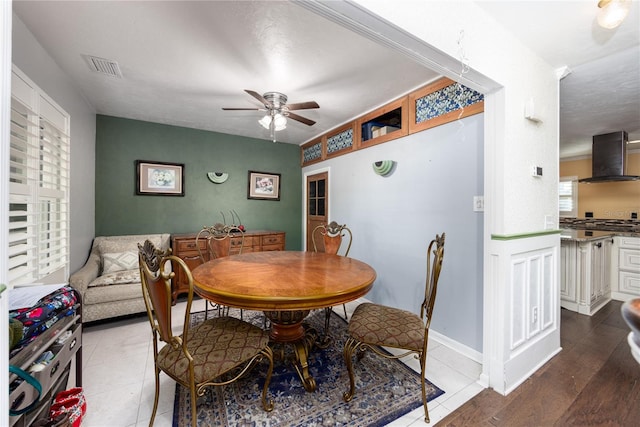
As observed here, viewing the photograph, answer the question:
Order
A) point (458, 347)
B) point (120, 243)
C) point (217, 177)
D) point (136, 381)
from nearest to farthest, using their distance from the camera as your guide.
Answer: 1. point (136, 381)
2. point (458, 347)
3. point (120, 243)
4. point (217, 177)

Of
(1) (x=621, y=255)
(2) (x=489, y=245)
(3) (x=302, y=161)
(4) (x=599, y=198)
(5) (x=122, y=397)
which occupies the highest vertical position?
(3) (x=302, y=161)

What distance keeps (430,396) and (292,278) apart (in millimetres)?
1220

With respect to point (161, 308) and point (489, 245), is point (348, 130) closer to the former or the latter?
point (489, 245)

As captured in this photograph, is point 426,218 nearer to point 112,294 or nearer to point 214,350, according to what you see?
point 214,350

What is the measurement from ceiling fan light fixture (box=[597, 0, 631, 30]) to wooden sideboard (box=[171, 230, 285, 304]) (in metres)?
3.90

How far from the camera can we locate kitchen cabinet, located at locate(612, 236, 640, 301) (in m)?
3.26

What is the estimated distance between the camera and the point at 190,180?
3973 millimetres

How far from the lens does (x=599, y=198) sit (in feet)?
16.5

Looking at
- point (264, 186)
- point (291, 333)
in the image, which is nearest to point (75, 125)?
point (264, 186)

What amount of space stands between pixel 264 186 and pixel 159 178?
5.40 feet

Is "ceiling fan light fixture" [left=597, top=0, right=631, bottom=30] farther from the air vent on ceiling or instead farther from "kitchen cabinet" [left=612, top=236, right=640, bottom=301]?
the air vent on ceiling

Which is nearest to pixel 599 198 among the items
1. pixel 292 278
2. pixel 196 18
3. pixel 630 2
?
pixel 630 2

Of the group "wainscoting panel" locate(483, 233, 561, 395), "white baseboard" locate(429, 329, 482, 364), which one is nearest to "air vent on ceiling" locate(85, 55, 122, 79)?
"wainscoting panel" locate(483, 233, 561, 395)

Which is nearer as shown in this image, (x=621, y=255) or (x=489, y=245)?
(x=489, y=245)
